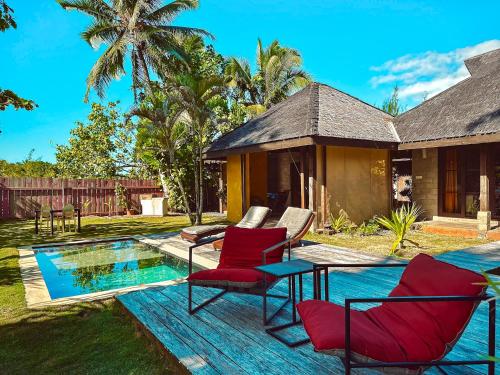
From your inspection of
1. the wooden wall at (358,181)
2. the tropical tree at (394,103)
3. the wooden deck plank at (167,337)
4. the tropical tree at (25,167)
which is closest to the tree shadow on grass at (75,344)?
the wooden deck plank at (167,337)

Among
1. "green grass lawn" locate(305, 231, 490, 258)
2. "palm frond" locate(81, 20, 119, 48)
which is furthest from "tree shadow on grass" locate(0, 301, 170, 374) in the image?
"palm frond" locate(81, 20, 119, 48)

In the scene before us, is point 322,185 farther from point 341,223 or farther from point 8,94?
point 8,94

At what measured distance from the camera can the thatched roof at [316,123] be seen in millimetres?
10656

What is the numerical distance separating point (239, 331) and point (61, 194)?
55.1 ft

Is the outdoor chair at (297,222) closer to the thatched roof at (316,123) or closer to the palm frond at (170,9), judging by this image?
the thatched roof at (316,123)

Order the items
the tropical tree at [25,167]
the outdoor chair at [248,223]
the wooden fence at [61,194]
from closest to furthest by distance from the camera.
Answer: the outdoor chair at [248,223], the wooden fence at [61,194], the tropical tree at [25,167]

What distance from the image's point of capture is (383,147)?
11.4 meters

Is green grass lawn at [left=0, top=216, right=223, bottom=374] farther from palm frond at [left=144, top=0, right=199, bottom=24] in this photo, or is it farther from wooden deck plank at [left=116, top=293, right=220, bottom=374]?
palm frond at [left=144, top=0, right=199, bottom=24]

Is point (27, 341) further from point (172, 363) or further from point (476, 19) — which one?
point (476, 19)

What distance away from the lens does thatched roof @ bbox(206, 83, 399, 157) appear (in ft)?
35.0

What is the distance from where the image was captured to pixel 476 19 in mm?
25562

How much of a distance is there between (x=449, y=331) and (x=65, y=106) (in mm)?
38811

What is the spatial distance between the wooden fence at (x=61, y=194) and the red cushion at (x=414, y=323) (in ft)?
56.7

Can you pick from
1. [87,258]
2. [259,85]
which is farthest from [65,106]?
[87,258]
